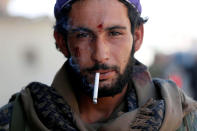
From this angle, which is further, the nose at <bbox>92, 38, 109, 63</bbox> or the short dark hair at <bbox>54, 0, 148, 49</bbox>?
the short dark hair at <bbox>54, 0, 148, 49</bbox>

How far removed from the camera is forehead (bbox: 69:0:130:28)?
115 inches

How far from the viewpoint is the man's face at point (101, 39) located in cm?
289

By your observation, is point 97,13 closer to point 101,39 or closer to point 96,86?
point 101,39

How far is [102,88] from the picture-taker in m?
2.90

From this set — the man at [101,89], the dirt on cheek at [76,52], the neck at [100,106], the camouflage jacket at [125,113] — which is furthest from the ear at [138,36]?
the dirt on cheek at [76,52]

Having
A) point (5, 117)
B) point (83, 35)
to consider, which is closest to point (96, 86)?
point (83, 35)

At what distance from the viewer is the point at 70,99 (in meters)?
2.99

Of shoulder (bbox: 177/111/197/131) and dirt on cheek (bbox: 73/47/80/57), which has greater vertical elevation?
dirt on cheek (bbox: 73/47/80/57)

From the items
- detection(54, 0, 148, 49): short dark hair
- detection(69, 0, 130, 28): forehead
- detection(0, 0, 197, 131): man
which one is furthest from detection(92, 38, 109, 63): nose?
detection(54, 0, 148, 49): short dark hair

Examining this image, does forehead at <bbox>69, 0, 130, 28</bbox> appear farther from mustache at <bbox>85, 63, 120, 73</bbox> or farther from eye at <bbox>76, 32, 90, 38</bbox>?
mustache at <bbox>85, 63, 120, 73</bbox>

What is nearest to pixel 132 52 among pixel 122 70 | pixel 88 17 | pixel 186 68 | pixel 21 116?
pixel 122 70

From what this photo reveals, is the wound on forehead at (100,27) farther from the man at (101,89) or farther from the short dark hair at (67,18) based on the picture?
the short dark hair at (67,18)

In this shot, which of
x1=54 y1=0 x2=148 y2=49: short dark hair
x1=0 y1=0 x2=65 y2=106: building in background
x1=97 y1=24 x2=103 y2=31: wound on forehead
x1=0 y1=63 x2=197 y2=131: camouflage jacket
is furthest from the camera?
x1=0 y1=0 x2=65 y2=106: building in background

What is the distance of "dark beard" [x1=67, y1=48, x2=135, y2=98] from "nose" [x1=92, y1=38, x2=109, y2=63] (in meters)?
0.03
